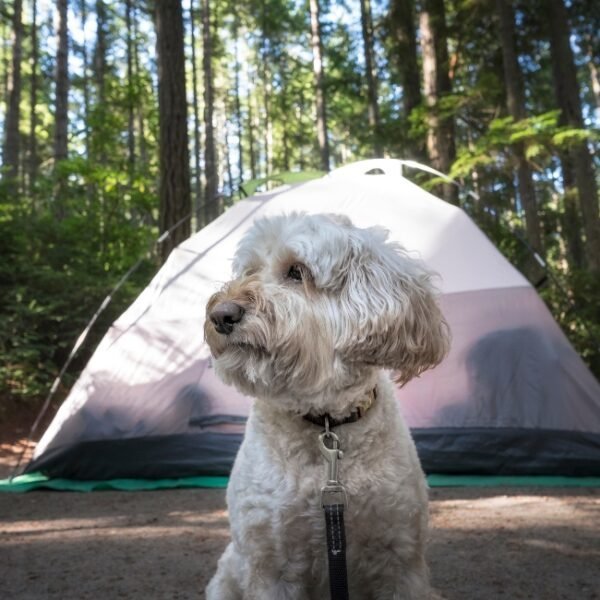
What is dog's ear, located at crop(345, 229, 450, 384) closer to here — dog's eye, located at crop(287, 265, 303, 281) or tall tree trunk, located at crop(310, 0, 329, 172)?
→ dog's eye, located at crop(287, 265, 303, 281)

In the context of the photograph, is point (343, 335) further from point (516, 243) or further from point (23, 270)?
point (516, 243)

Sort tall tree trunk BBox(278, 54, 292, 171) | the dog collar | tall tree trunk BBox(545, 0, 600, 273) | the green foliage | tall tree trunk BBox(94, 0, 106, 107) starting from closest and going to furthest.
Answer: the dog collar → the green foliage → tall tree trunk BBox(545, 0, 600, 273) → tall tree trunk BBox(94, 0, 106, 107) → tall tree trunk BBox(278, 54, 292, 171)

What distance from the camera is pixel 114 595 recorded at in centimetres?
296

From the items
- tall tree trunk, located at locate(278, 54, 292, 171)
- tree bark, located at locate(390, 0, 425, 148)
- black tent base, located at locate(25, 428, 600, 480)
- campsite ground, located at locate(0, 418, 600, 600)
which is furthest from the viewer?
tall tree trunk, located at locate(278, 54, 292, 171)

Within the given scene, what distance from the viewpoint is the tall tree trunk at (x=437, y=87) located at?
29.6 ft

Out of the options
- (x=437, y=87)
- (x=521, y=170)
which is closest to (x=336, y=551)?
(x=521, y=170)

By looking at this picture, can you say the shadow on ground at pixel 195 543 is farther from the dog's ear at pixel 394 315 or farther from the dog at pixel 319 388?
the dog's ear at pixel 394 315

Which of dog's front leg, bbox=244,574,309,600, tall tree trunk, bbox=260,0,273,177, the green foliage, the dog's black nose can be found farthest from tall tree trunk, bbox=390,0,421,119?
tall tree trunk, bbox=260,0,273,177

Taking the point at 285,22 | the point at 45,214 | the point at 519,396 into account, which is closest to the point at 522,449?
the point at 519,396

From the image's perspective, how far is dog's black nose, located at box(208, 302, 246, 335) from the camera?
5.60 ft

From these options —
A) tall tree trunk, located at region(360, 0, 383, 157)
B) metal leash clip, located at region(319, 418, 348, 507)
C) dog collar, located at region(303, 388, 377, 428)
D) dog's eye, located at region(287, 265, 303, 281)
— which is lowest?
metal leash clip, located at region(319, 418, 348, 507)

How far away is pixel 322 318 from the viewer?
1.79 metres

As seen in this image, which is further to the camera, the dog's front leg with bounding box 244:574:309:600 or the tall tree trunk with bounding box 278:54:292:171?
the tall tree trunk with bounding box 278:54:292:171

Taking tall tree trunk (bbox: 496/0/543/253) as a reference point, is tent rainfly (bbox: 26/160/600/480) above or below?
below
